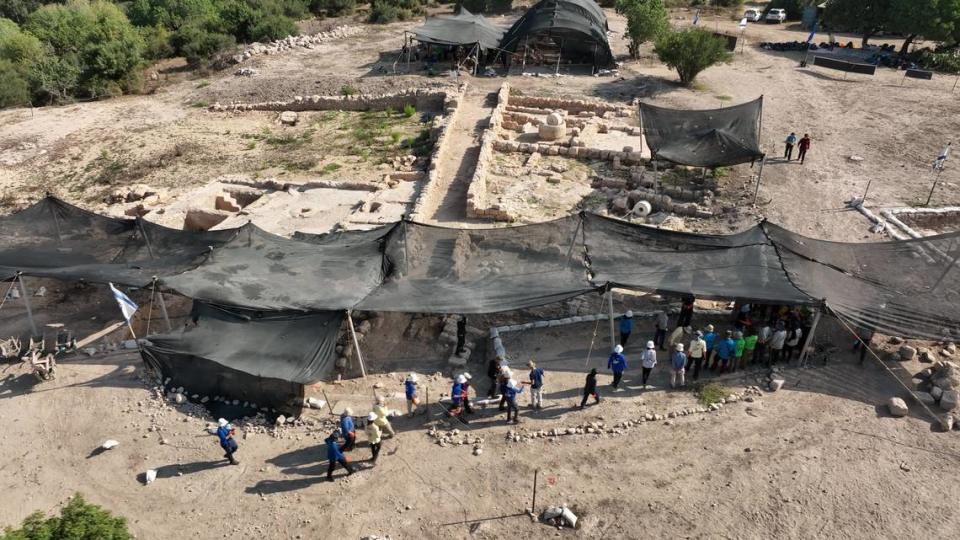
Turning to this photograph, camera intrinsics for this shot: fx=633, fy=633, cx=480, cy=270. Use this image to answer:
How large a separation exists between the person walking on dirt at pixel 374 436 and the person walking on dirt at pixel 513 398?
6.62 feet

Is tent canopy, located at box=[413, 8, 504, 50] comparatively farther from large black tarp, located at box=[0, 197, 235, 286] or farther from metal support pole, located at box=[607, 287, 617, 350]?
metal support pole, located at box=[607, 287, 617, 350]

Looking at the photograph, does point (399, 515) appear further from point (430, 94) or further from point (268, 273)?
point (430, 94)

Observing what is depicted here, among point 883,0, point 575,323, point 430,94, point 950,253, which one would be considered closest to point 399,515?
point 575,323

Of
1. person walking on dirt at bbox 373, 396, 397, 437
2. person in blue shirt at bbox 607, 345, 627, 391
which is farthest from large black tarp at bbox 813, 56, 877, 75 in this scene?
person walking on dirt at bbox 373, 396, 397, 437

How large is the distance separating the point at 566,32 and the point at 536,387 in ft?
72.3

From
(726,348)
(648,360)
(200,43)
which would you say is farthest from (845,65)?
(200,43)

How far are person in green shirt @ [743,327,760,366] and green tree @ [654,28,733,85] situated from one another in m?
17.6

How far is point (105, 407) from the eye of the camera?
10383mm

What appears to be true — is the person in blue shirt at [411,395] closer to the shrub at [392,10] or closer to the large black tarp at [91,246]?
the large black tarp at [91,246]

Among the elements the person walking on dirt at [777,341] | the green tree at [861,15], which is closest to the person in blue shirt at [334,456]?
the person walking on dirt at [777,341]

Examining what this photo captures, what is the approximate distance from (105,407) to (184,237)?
396 centimetres

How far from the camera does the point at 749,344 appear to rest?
10.7 meters

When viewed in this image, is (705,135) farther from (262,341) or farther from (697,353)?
(262,341)

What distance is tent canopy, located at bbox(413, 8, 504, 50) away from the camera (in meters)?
28.0
